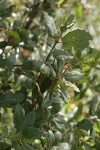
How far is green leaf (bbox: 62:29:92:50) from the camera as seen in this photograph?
130 centimetres

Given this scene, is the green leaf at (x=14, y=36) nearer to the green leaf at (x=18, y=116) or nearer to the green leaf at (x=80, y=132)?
the green leaf at (x=18, y=116)

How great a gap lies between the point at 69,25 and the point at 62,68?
0.15 m

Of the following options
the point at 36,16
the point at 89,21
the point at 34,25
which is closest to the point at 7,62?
the point at 36,16

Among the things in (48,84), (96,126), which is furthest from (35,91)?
(96,126)

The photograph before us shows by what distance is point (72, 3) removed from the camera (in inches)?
96.8

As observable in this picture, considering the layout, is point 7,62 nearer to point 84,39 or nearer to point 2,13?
point 2,13

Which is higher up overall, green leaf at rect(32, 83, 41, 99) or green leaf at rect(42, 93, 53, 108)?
green leaf at rect(32, 83, 41, 99)

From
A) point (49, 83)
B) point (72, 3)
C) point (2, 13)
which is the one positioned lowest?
point (49, 83)

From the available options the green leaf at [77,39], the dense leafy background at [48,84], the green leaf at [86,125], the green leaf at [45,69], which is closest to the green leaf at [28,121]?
the dense leafy background at [48,84]

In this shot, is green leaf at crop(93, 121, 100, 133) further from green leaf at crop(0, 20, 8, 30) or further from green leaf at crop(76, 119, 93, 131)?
green leaf at crop(0, 20, 8, 30)

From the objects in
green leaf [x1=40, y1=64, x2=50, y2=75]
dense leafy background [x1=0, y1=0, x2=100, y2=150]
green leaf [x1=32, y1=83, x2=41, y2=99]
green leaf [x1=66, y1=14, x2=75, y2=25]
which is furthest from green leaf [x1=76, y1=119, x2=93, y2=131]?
green leaf [x1=66, y1=14, x2=75, y2=25]

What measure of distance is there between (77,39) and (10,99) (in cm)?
34

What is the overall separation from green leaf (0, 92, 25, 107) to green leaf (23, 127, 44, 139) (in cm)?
19

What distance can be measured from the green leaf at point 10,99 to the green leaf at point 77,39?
0.85 feet
